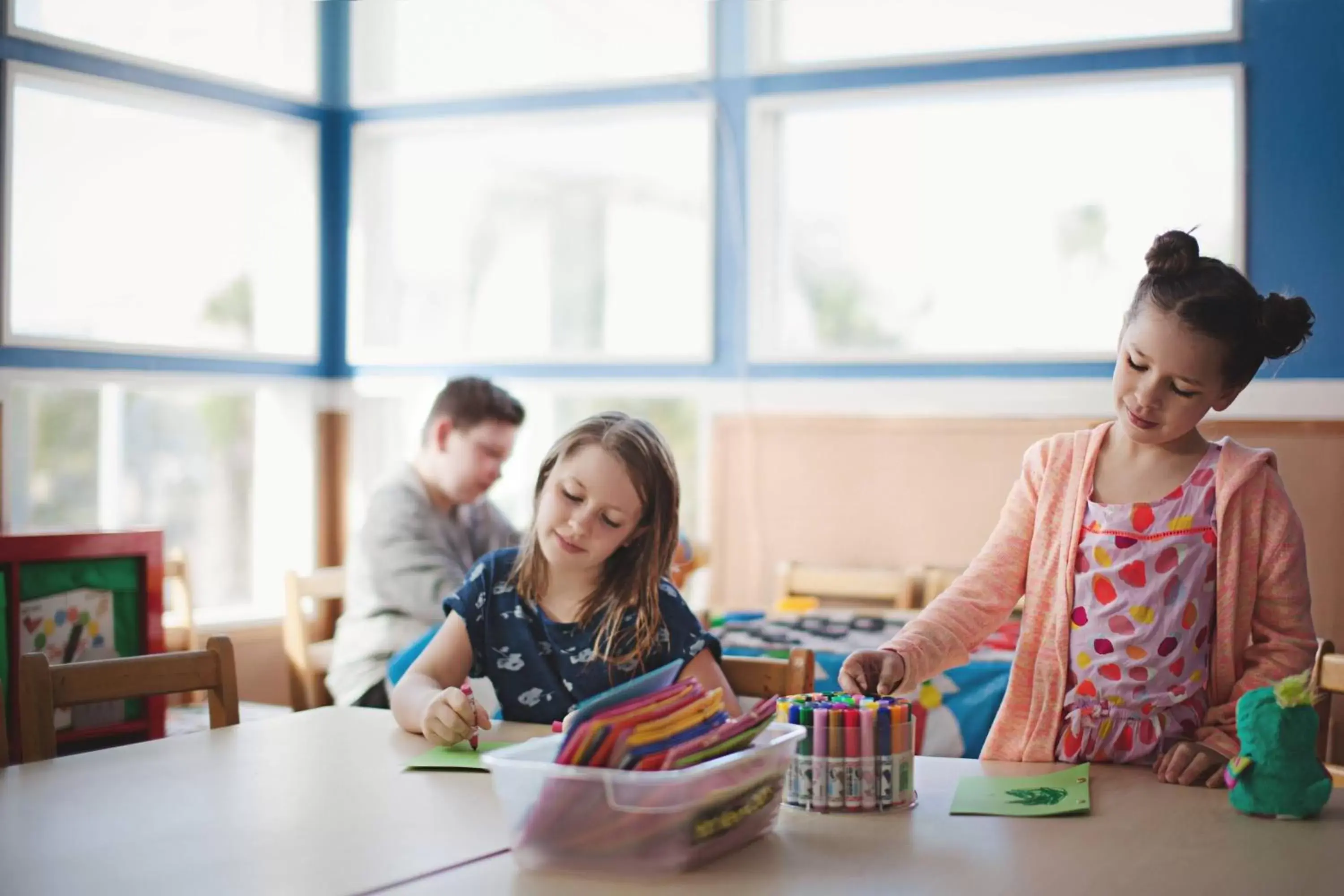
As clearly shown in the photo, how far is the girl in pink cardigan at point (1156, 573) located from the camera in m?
1.49

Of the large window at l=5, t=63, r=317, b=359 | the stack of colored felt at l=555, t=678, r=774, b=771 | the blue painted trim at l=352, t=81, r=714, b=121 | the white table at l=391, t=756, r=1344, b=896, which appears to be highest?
the blue painted trim at l=352, t=81, r=714, b=121

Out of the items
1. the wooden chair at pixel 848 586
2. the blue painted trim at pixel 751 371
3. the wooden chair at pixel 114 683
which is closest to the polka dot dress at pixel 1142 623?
the wooden chair at pixel 114 683

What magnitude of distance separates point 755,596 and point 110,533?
71.3 inches

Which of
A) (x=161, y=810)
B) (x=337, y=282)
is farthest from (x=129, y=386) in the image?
(x=161, y=810)

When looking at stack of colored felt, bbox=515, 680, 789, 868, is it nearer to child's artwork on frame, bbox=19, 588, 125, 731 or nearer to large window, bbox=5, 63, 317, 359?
child's artwork on frame, bbox=19, 588, 125, 731

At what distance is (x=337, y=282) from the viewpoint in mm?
4887

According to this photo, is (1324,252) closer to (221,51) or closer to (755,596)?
(755,596)

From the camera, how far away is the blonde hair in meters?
1.78

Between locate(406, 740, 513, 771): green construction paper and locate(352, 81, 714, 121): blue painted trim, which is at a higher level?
locate(352, 81, 714, 121): blue painted trim

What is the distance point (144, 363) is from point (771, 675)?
303 cm

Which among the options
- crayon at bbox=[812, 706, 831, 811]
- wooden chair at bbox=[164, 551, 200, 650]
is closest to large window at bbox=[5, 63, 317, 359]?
wooden chair at bbox=[164, 551, 200, 650]

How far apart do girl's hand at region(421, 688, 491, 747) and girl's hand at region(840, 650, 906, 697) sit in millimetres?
403

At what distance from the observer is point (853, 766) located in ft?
4.31

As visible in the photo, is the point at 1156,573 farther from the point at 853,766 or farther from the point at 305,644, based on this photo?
the point at 305,644
